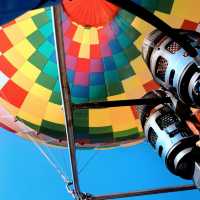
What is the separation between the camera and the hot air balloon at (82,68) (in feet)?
14.7

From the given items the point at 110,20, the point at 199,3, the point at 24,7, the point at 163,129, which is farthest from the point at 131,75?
the point at 24,7

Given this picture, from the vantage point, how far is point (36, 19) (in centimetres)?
466

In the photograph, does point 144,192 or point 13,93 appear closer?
point 144,192

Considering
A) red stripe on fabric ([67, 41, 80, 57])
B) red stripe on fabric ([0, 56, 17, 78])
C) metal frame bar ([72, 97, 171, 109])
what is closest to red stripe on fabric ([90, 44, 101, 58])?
red stripe on fabric ([67, 41, 80, 57])

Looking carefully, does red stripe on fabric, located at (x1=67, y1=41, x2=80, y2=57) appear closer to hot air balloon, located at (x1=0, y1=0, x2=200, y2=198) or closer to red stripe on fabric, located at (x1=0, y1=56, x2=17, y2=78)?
hot air balloon, located at (x1=0, y1=0, x2=200, y2=198)

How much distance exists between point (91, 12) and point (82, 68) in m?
0.63

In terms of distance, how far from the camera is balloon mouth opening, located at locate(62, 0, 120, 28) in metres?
4.36

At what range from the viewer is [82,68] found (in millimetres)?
4820

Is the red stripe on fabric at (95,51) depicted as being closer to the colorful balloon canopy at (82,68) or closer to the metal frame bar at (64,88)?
the colorful balloon canopy at (82,68)

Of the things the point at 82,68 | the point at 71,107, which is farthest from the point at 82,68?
the point at 71,107

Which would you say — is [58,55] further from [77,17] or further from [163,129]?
[77,17]

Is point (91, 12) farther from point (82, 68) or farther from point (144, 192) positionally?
point (144, 192)

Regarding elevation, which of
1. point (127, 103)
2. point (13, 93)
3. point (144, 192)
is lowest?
point (144, 192)

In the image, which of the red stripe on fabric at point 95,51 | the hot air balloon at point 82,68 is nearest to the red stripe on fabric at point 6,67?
the hot air balloon at point 82,68
